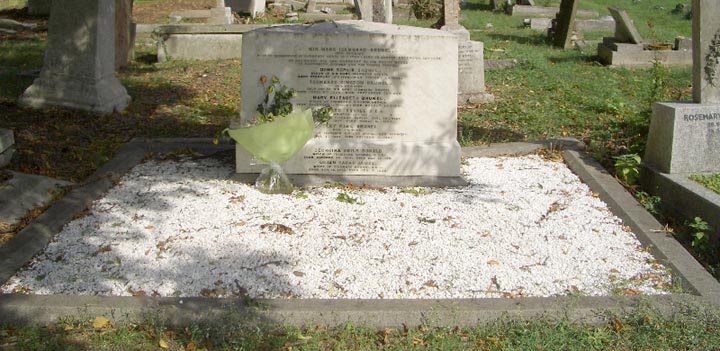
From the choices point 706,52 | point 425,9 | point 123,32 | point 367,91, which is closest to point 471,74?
point 367,91

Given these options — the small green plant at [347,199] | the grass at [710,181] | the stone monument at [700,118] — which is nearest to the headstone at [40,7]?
the small green plant at [347,199]

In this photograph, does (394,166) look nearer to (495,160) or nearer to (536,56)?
(495,160)

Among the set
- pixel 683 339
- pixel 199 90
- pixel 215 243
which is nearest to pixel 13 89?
pixel 199 90

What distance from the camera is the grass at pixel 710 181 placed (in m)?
6.22

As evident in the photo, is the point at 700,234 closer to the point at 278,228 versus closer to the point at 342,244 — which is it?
the point at 342,244

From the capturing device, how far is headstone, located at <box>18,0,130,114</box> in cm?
927

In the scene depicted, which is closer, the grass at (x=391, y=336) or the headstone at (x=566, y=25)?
the grass at (x=391, y=336)

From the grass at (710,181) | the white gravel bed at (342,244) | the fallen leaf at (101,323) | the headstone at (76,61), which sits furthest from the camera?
the headstone at (76,61)

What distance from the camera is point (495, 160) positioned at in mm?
7633

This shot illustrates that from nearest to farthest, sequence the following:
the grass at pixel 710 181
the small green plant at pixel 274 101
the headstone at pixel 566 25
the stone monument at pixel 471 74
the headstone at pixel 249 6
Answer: the grass at pixel 710 181 < the small green plant at pixel 274 101 < the stone monument at pixel 471 74 < the headstone at pixel 566 25 < the headstone at pixel 249 6

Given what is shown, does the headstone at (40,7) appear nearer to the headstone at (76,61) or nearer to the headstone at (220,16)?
the headstone at (220,16)

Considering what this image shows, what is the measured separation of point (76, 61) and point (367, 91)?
14.9ft

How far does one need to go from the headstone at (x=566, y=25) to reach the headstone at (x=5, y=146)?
37.1 ft

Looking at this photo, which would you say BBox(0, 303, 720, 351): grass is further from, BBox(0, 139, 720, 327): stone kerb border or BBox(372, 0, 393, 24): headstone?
BBox(372, 0, 393, 24): headstone
